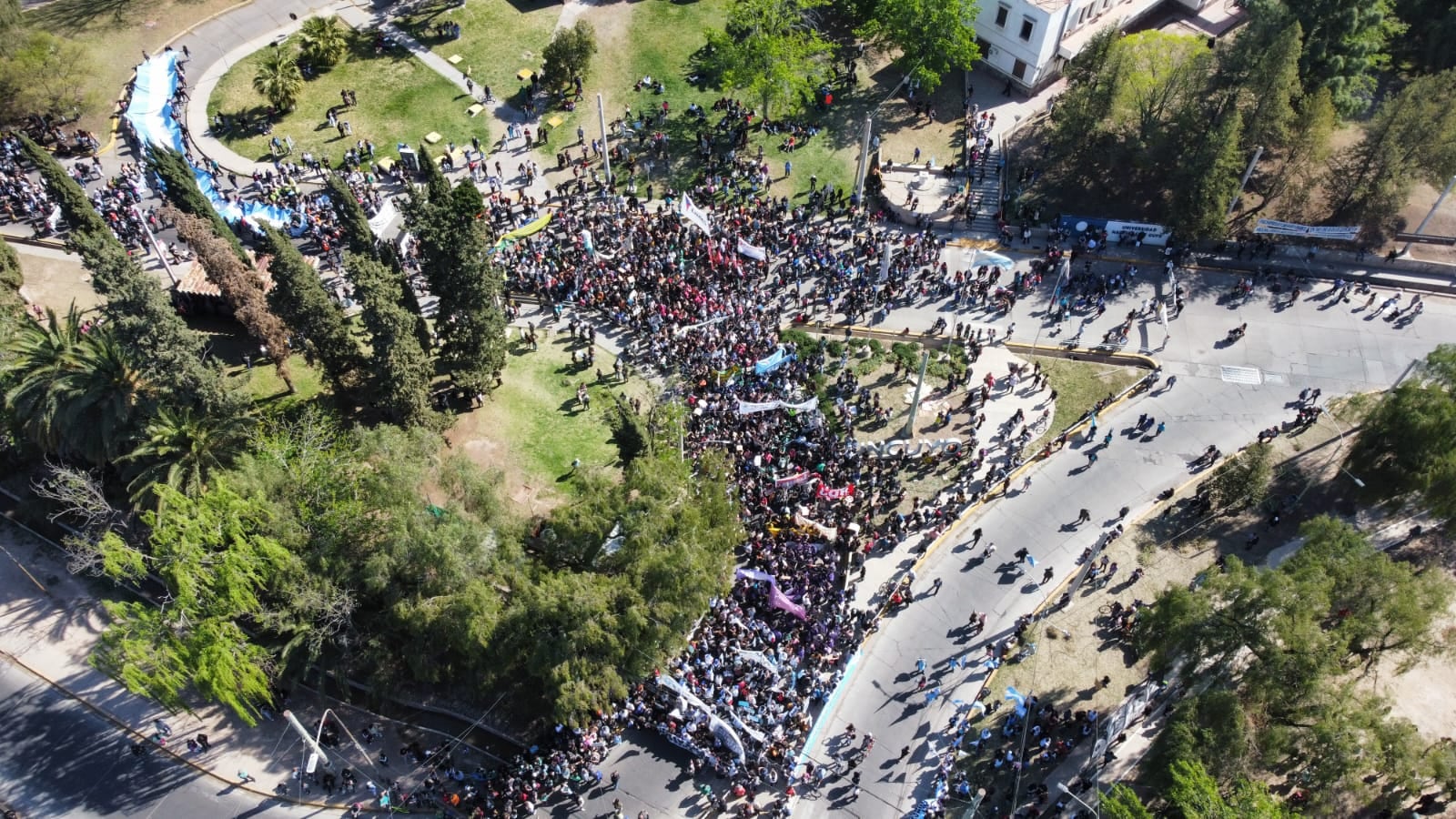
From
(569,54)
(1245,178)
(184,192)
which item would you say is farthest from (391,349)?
(1245,178)

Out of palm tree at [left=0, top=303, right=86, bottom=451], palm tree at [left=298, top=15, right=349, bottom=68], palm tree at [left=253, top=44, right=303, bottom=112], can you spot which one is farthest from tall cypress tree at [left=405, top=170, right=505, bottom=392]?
palm tree at [left=298, top=15, right=349, bottom=68]

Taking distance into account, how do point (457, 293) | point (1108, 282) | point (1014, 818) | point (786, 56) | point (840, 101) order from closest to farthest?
1. point (1014, 818)
2. point (457, 293)
3. point (1108, 282)
4. point (786, 56)
5. point (840, 101)

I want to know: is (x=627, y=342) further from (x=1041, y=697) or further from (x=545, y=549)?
(x=1041, y=697)

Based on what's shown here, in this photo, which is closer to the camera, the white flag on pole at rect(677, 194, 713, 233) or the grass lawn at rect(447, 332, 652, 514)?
the grass lawn at rect(447, 332, 652, 514)

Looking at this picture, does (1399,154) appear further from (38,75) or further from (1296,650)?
(38,75)

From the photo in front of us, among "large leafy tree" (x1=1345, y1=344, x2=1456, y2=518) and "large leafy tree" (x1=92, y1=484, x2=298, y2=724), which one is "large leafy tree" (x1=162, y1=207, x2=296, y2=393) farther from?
"large leafy tree" (x1=1345, y1=344, x2=1456, y2=518)

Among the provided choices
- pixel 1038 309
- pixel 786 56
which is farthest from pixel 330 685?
pixel 786 56
